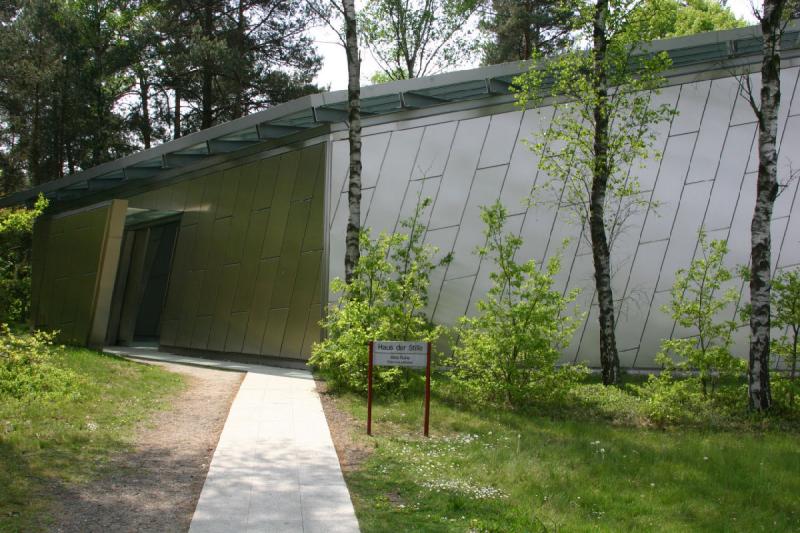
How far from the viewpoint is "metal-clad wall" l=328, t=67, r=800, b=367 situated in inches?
617

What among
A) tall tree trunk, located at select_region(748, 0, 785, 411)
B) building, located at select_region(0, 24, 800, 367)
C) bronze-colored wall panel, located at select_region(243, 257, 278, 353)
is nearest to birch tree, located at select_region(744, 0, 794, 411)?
tall tree trunk, located at select_region(748, 0, 785, 411)

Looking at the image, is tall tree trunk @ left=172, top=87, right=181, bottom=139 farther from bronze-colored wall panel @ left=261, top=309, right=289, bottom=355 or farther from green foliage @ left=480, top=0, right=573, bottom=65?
bronze-colored wall panel @ left=261, top=309, right=289, bottom=355

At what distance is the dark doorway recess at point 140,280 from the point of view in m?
25.0

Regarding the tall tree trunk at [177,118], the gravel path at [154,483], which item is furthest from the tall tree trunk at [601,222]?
the tall tree trunk at [177,118]

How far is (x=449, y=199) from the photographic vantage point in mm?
16578

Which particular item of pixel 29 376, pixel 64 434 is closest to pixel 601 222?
pixel 64 434

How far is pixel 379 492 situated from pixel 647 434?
173 inches

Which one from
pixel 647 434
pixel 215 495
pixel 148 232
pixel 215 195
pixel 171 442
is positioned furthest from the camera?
pixel 148 232

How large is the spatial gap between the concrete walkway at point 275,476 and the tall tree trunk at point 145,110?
25783 millimetres

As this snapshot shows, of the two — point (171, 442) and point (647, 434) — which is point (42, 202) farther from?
point (647, 434)

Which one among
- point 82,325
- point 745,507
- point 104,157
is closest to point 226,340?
point 82,325

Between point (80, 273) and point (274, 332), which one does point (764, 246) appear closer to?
point (274, 332)

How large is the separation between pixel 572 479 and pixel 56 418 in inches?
252

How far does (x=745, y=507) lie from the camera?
6.90 metres
